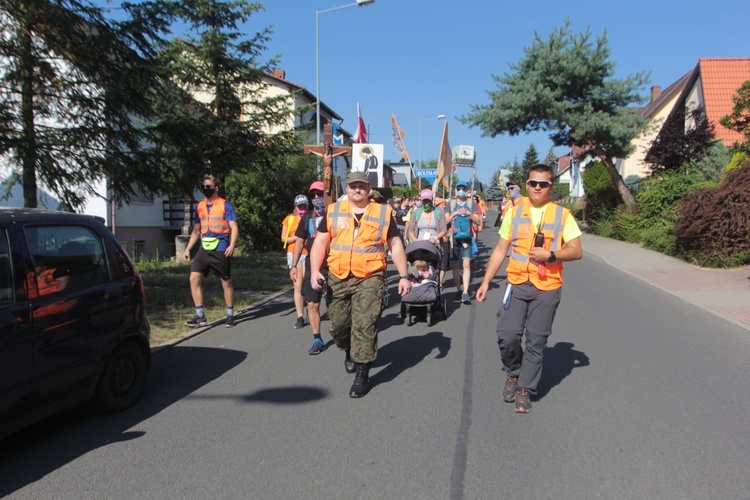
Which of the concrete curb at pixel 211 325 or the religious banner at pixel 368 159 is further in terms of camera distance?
the religious banner at pixel 368 159

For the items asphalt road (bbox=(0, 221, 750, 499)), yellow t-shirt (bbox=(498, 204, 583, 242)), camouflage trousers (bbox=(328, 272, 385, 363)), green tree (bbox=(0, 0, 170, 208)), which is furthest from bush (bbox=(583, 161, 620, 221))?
camouflage trousers (bbox=(328, 272, 385, 363))

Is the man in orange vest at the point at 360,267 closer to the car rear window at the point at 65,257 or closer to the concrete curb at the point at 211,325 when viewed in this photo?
the car rear window at the point at 65,257

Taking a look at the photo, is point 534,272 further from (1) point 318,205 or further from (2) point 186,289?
(2) point 186,289

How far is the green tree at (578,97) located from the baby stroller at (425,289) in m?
17.6

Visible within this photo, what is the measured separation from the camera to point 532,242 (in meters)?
4.36

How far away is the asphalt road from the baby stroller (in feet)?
3.03

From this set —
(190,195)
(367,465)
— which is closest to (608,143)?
(190,195)

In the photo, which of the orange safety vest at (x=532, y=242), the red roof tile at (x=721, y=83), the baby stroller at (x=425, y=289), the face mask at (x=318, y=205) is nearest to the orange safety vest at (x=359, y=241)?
the orange safety vest at (x=532, y=242)

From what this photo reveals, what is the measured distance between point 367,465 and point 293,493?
1.74 ft

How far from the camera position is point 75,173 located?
7.40 metres

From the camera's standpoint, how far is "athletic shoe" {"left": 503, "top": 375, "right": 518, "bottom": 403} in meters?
4.61

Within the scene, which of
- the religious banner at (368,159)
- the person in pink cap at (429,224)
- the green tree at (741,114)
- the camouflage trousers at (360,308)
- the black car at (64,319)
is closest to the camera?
the black car at (64,319)

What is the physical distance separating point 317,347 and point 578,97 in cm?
2166

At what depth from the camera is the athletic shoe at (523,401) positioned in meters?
4.39
